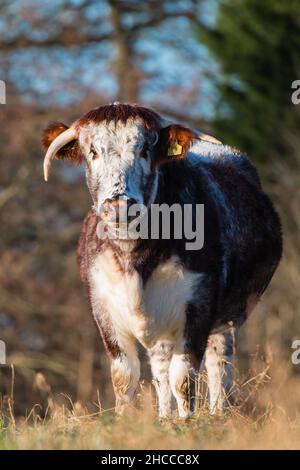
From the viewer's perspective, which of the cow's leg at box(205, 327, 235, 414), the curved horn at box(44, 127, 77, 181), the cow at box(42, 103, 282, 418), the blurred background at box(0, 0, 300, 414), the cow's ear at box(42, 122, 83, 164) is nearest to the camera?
the cow at box(42, 103, 282, 418)

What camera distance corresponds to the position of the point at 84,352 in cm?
2831

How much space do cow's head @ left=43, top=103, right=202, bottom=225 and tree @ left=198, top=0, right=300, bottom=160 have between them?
63.0 ft

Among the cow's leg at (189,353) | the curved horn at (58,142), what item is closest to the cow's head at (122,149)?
the curved horn at (58,142)

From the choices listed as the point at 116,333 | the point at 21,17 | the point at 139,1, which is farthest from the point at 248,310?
the point at 139,1

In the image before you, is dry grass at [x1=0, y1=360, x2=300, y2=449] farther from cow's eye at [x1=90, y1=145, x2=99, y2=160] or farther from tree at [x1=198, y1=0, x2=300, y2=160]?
tree at [x1=198, y1=0, x2=300, y2=160]

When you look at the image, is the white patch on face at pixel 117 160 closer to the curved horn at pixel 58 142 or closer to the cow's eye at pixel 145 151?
the cow's eye at pixel 145 151

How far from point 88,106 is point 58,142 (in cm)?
2209

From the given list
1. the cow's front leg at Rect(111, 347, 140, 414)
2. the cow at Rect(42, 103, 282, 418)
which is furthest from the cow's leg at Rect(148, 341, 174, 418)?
the cow's front leg at Rect(111, 347, 140, 414)

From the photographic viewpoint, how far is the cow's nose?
25.9 ft

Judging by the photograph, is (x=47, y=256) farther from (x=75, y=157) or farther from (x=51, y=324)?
(x=75, y=157)

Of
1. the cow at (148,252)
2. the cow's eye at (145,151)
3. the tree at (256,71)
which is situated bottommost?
the cow at (148,252)

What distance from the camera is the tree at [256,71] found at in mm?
28297

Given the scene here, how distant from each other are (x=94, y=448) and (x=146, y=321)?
2.32 m

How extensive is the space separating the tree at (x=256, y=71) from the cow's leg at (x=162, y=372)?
18.7 metres
